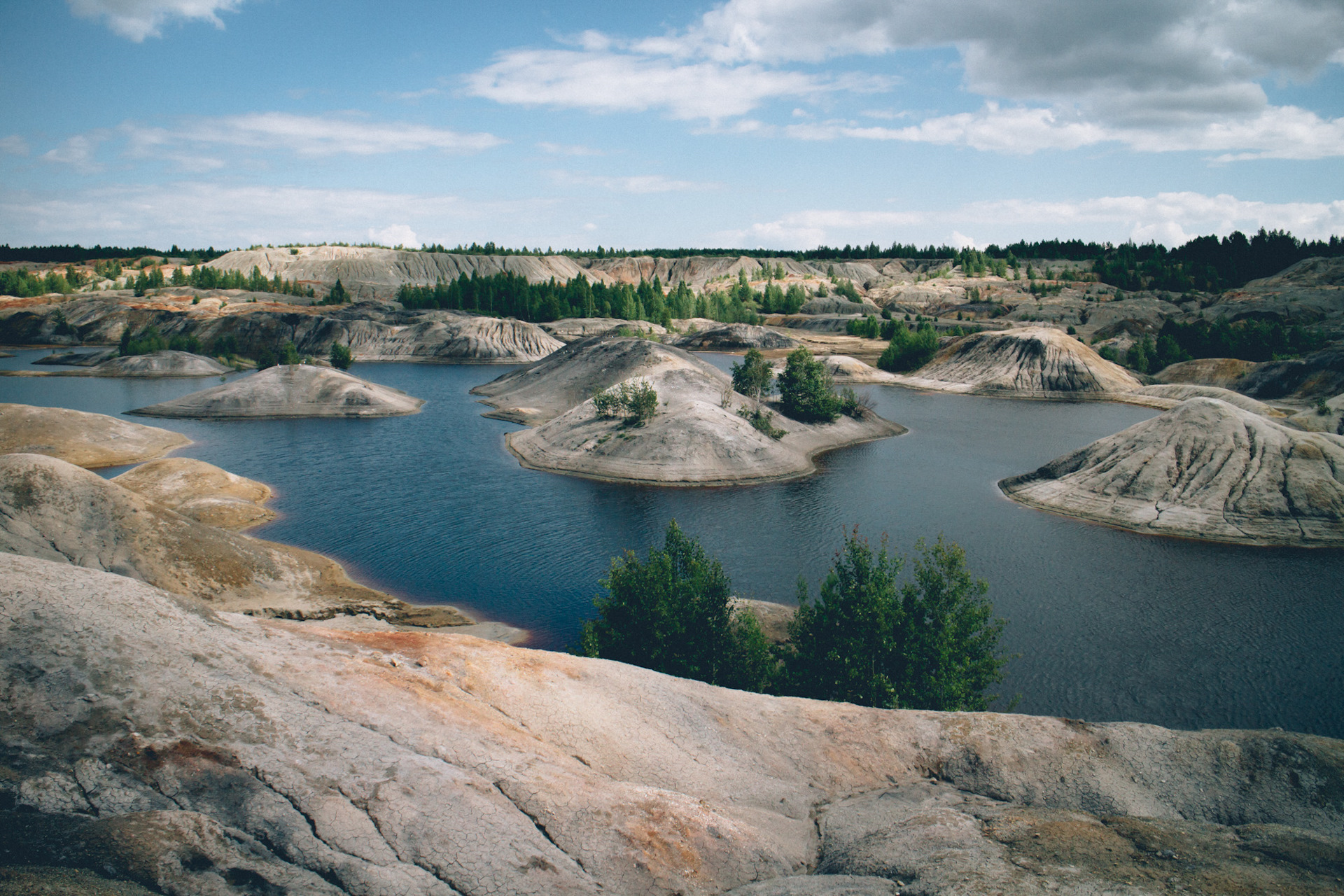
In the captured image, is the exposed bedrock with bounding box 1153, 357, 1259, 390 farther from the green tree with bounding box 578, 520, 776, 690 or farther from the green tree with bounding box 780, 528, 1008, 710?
the green tree with bounding box 578, 520, 776, 690

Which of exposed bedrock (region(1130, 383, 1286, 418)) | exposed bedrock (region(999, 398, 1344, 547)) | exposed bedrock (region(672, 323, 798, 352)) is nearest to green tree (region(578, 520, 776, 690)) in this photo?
exposed bedrock (region(999, 398, 1344, 547))

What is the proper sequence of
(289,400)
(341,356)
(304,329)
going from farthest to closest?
1. (304,329)
2. (341,356)
3. (289,400)

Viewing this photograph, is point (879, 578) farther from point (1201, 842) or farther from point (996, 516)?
point (996, 516)

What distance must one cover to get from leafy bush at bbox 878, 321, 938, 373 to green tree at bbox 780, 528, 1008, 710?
11729 centimetres

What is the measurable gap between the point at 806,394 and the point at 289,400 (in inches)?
2415

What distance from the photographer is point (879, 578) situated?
85.3 feet

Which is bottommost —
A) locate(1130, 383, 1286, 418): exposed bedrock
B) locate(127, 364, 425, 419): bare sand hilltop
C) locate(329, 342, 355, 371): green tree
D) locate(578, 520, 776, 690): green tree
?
locate(578, 520, 776, 690): green tree

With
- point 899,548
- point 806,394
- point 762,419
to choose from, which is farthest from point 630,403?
point 899,548

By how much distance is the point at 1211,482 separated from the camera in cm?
5122

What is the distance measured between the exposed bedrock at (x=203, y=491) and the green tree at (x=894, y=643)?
37792mm

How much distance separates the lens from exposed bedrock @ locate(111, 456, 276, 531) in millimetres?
47719

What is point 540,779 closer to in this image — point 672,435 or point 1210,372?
point 672,435

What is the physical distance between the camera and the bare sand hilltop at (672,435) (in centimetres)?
6219

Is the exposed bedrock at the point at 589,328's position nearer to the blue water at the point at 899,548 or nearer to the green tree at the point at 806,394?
the green tree at the point at 806,394
